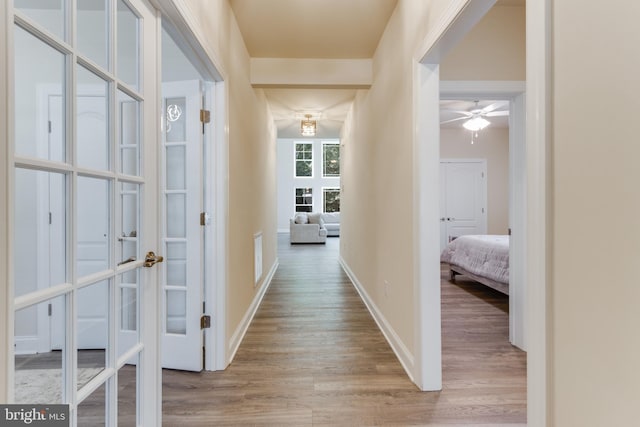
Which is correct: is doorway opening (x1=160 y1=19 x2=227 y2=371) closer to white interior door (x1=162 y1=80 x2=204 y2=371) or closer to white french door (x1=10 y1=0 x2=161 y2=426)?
white interior door (x1=162 y1=80 x2=204 y2=371)

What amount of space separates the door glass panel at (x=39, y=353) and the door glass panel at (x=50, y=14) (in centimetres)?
75

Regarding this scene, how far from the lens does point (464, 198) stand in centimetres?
640

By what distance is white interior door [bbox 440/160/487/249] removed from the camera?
251 inches

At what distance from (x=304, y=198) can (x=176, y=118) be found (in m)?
8.96

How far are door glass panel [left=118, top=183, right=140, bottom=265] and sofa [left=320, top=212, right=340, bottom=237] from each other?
886 cm

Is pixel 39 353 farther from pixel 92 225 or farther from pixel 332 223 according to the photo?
pixel 332 223

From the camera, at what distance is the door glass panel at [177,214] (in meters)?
2.10

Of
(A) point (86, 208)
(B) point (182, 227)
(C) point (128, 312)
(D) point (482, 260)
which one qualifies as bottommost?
(D) point (482, 260)

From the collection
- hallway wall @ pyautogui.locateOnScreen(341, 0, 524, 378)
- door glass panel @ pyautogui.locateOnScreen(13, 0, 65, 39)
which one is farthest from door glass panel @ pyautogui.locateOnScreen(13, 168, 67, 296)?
hallway wall @ pyautogui.locateOnScreen(341, 0, 524, 378)

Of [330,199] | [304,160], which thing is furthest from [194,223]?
[304,160]

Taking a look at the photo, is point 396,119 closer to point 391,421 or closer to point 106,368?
point 391,421

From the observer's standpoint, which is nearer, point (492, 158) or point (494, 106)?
point (494, 106)

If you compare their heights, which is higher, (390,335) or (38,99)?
(38,99)

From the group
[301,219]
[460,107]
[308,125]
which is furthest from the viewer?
[301,219]
